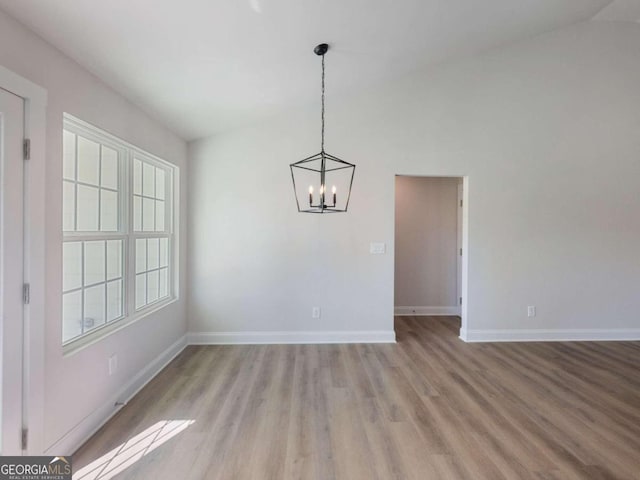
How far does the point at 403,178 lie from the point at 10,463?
16.7 feet

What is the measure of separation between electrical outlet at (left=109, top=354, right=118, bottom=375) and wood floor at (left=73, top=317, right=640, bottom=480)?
336 millimetres

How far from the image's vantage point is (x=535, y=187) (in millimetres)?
3695

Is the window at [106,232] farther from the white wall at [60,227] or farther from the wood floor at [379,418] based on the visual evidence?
the wood floor at [379,418]

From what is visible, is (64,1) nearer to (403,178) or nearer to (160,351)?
(160,351)

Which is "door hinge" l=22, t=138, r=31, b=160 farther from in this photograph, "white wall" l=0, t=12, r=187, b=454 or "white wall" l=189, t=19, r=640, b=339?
"white wall" l=189, t=19, r=640, b=339

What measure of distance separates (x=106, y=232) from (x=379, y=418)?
254cm

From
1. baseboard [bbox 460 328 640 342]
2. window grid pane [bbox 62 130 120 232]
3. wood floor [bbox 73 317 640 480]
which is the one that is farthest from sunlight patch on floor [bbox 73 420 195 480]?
baseboard [bbox 460 328 640 342]

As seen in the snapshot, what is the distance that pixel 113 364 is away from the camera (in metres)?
2.23

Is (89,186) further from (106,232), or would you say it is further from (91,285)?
(91,285)

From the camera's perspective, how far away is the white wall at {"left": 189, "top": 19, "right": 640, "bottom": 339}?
11.8 ft

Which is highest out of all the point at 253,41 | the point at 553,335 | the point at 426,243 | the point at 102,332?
the point at 253,41

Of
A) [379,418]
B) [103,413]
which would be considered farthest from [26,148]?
[379,418]

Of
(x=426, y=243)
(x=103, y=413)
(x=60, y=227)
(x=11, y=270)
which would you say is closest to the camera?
(x=11, y=270)

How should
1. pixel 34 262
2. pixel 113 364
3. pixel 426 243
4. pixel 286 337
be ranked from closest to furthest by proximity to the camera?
pixel 34 262, pixel 113 364, pixel 286 337, pixel 426 243
